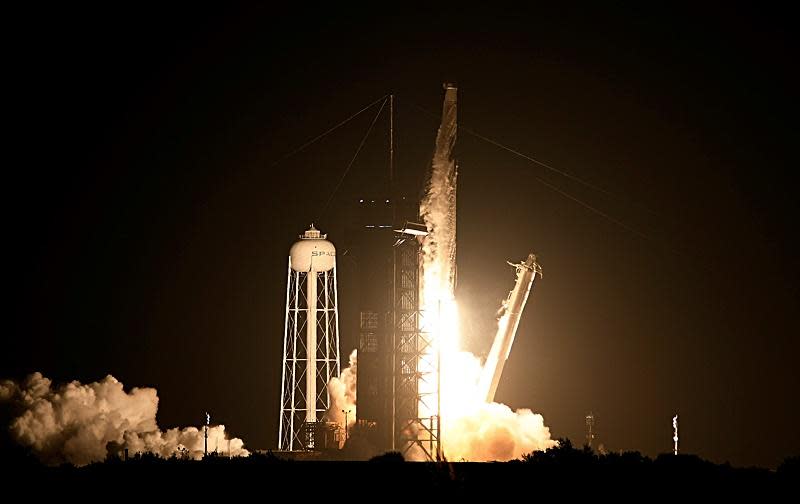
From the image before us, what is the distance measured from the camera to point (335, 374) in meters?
75.1

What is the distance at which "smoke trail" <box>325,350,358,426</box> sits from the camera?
70.6 m

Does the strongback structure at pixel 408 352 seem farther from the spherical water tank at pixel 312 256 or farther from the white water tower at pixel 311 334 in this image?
the spherical water tank at pixel 312 256

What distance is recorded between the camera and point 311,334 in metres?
72.8

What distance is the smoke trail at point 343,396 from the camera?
70.6m

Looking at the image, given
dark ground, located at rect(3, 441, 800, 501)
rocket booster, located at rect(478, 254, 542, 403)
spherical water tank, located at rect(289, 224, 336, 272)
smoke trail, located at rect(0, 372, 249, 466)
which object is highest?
spherical water tank, located at rect(289, 224, 336, 272)

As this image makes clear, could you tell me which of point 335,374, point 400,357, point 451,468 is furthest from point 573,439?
point 451,468

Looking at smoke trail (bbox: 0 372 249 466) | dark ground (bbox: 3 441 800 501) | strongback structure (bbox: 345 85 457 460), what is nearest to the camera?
dark ground (bbox: 3 441 800 501)

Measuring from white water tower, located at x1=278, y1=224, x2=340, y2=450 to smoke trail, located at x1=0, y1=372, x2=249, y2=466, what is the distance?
231 centimetres

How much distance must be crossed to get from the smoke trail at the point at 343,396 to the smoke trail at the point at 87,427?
13.1 ft

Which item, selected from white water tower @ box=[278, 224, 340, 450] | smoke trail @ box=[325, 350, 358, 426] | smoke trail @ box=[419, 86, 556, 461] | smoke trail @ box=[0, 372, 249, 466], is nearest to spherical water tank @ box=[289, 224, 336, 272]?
white water tower @ box=[278, 224, 340, 450]

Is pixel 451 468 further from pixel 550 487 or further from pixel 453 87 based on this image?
pixel 453 87

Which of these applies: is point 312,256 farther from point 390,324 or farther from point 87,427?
point 87,427

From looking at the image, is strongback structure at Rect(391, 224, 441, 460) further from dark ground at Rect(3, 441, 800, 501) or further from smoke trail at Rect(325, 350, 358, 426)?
dark ground at Rect(3, 441, 800, 501)

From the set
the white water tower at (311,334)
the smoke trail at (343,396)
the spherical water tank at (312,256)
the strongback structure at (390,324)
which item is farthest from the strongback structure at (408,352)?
the spherical water tank at (312,256)
